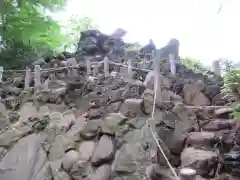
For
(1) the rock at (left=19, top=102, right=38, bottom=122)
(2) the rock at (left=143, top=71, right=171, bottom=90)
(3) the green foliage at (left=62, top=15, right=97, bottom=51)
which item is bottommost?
(1) the rock at (left=19, top=102, right=38, bottom=122)

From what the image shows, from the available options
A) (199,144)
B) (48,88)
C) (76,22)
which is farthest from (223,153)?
(76,22)

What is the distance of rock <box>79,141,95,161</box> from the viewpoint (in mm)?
3978

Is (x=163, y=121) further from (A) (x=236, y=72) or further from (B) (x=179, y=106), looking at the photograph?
(A) (x=236, y=72)

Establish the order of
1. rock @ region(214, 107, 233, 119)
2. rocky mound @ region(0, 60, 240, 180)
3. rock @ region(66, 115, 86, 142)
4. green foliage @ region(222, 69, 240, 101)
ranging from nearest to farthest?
green foliage @ region(222, 69, 240, 101), rocky mound @ region(0, 60, 240, 180), rock @ region(214, 107, 233, 119), rock @ region(66, 115, 86, 142)

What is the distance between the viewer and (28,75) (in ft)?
22.3

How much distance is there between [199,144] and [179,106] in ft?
2.63

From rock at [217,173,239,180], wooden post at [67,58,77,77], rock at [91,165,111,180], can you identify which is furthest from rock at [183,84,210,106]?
wooden post at [67,58,77,77]

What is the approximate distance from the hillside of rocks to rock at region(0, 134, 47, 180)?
0.05ft

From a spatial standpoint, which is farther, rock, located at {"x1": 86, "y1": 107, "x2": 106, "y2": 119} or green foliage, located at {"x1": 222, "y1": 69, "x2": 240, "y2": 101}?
rock, located at {"x1": 86, "y1": 107, "x2": 106, "y2": 119}

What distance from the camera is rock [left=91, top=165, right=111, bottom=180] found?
142 inches

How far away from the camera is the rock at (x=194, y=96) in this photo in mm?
4875

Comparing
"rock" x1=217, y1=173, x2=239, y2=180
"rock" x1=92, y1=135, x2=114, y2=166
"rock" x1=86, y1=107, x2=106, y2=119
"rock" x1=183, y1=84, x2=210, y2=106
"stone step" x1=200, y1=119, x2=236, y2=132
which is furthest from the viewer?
"rock" x1=183, y1=84, x2=210, y2=106

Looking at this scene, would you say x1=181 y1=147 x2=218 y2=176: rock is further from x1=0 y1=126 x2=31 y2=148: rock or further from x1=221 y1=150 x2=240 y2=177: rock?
x1=0 y1=126 x2=31 y2=148: rock

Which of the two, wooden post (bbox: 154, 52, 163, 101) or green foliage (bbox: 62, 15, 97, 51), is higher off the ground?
green foliage (bbox: 62, 15, 97, 51)
